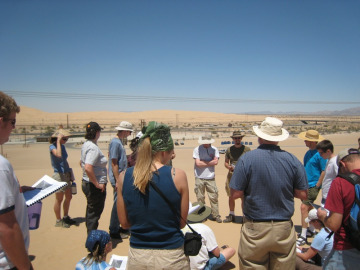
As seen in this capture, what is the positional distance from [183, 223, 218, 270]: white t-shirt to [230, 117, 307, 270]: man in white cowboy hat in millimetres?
531

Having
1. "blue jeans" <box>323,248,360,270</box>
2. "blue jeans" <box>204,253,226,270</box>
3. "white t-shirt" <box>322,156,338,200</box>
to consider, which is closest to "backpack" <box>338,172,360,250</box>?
"blue jeans" <box>323,248,360,270</box>

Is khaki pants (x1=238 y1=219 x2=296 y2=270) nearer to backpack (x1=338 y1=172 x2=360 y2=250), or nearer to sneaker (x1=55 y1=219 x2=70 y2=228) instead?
backpack (x1=338 y1=172 x2=360 y2=250)

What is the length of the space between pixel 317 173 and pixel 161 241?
3.88 meters

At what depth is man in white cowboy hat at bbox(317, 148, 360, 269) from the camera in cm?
Answer: 211

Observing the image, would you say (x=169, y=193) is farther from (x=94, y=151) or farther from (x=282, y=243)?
(x=94, y=151)

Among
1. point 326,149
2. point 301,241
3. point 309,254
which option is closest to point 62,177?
point 309,254

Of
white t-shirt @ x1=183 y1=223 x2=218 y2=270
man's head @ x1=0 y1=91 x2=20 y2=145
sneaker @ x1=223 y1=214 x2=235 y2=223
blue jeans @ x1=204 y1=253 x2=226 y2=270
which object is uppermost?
man's head @ x1=0 y1=91 x2=20 y2=145

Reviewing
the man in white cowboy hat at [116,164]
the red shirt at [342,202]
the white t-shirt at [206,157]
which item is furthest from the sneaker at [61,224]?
the red shirt at [342,202]

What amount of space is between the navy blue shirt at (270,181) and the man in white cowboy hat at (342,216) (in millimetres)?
384

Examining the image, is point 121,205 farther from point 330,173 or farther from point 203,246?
point 330,173

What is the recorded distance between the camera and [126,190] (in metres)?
1.98

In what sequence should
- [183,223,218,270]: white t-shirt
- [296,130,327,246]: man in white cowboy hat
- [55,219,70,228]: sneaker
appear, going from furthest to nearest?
[55,219,70,228]: sneaker, [296,130,327,246]: man in white cowboy hat, [183,223,218,270]: white t-shirt

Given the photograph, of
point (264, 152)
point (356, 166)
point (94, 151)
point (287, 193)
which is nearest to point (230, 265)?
point (287, 193)

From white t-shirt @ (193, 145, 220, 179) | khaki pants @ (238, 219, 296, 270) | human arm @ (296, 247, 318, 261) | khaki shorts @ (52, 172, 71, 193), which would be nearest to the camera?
khaki pants @ (238, 219, 296, 270)
